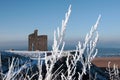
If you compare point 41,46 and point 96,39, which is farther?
point 41,46

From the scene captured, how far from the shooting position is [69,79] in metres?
2.36

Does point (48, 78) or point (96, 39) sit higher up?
point (96, 39)

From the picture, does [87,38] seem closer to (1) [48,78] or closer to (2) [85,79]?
(1) [48,78]

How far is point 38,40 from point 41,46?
29 cm

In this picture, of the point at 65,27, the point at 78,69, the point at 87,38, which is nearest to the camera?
the point at 65,27

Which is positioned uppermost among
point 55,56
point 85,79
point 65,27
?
point 65,27

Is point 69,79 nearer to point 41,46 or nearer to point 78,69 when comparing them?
point 78,69

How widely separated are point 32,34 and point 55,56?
13.6m

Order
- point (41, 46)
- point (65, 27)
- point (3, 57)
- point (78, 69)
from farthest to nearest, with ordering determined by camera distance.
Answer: point (41, 46), point (78, 69), point (3, 57), point (65, 27)

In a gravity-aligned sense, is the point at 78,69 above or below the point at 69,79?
below

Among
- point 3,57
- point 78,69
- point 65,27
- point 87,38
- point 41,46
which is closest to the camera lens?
point 65,27

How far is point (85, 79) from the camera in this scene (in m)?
7.54

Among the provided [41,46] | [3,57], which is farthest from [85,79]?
[41,46]

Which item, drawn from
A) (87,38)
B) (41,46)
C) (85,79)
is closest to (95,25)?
(87,38)
